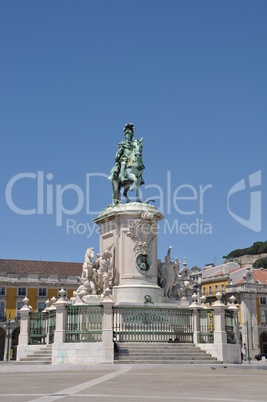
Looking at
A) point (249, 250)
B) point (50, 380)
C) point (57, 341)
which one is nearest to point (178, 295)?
point (57, 341)

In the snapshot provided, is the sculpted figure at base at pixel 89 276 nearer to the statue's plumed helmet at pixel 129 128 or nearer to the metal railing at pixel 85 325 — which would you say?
the metal railing at pixel 85 325

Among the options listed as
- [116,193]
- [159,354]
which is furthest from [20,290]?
[159,354]

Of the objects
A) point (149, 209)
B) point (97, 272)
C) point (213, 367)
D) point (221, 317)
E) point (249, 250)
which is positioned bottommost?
point (213, 367)

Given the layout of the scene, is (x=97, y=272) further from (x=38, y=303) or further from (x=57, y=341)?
(x=38, y=303)

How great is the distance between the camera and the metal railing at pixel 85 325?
856 inches

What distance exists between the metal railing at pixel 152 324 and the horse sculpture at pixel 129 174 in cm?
549

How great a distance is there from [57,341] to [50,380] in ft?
25.3

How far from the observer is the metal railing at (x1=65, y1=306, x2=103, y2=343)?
2173cm

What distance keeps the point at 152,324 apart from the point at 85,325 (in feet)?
9.14

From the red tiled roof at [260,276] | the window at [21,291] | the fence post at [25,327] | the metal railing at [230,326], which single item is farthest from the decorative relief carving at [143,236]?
the red tiled roof at [260,276]

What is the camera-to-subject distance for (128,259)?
2498cm

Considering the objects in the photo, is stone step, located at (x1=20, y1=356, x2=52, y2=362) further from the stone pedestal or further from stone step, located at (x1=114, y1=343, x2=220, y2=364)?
the stone pedestal

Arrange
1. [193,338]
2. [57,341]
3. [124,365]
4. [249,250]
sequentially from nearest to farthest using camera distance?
1. [124,365]
2. [57,341]
3. [193,338]
4. [249,250]

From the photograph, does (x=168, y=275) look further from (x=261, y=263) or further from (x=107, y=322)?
(x=261, y=263)
